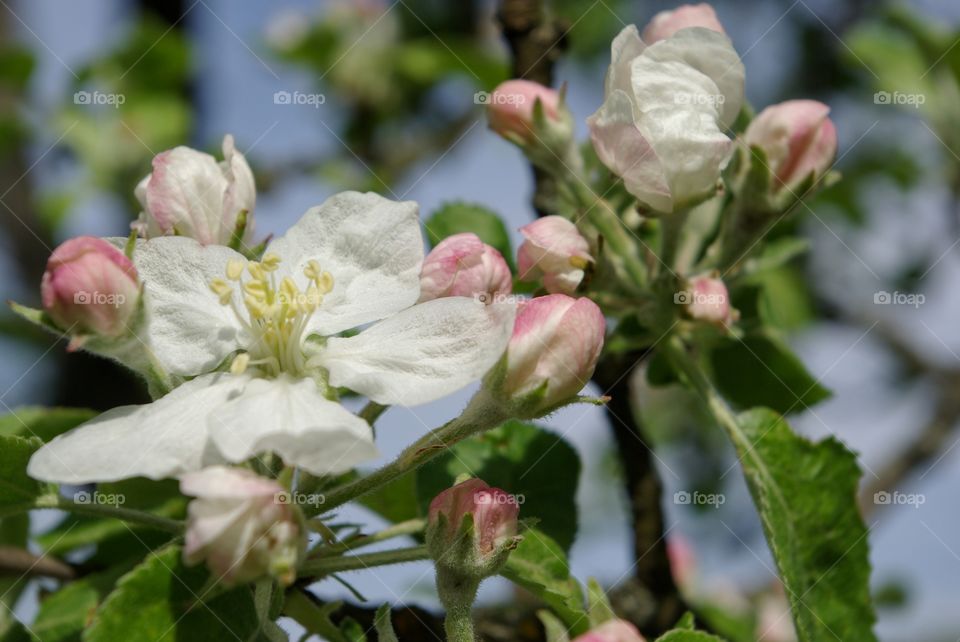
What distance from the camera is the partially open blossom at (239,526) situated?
0.95 m

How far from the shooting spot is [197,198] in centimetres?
133

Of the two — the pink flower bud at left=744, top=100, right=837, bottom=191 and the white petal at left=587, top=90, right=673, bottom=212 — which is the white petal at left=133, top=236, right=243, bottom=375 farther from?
the pink flower bud at left=744, top=100, right=837, bottom=191

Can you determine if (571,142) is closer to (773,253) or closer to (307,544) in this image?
(773,253)

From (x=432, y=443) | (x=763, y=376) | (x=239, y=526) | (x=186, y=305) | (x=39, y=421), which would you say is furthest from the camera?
(x=763, y=376)

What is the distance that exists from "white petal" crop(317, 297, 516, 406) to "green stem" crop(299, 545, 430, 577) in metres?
0.19

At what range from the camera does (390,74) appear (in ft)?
14.2

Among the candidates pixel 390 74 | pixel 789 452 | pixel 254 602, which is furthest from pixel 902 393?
pixel 254 602

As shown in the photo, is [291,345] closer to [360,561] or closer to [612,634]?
[360,561]

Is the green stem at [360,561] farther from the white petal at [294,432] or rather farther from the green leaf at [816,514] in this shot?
the green leaf at [816,514]

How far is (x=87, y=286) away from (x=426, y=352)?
353mm

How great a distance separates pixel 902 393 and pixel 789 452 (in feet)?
9.29

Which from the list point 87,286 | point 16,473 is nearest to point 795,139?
point 87,286

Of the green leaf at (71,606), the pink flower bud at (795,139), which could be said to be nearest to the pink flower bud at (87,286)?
the green leaf at (71,606)

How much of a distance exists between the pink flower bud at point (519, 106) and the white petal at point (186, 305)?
18.9 inches
